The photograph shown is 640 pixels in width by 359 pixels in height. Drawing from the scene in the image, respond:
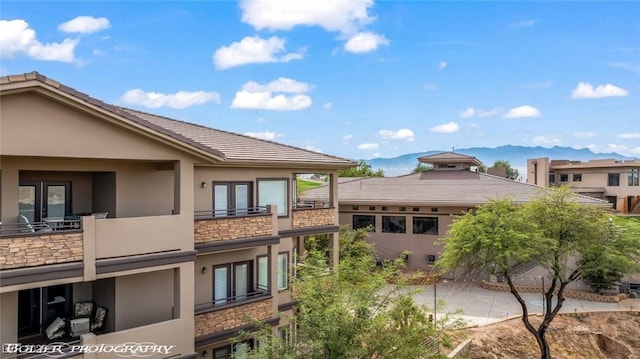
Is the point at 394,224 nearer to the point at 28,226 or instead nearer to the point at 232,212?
the point at 232,212

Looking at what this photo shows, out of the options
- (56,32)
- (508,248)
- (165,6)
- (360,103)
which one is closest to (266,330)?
(508,248)

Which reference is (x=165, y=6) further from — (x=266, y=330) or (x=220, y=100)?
(x=220, y=100)

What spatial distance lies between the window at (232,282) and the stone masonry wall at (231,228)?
57.8 inches

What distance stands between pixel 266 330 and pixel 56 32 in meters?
16.9

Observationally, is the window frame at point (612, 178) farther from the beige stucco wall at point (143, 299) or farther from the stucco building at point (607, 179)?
the beige stucco wall at point (143, 299)

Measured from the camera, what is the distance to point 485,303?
22.1 meters

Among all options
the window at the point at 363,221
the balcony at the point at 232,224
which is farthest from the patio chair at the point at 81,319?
the window at the point at 363,221

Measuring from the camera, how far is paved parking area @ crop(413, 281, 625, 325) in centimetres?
2036

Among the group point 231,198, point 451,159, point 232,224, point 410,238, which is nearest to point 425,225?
point 410,238

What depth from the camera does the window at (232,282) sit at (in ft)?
44.6

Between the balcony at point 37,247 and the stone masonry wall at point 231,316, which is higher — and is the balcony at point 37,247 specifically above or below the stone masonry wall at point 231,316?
above

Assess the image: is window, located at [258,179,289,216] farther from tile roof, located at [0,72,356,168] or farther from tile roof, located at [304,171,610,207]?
tile roof, located at [304,171,610,207]

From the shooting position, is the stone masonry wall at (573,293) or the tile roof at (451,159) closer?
the stone masonry wall at (573,293)

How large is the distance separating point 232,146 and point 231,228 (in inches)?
124
